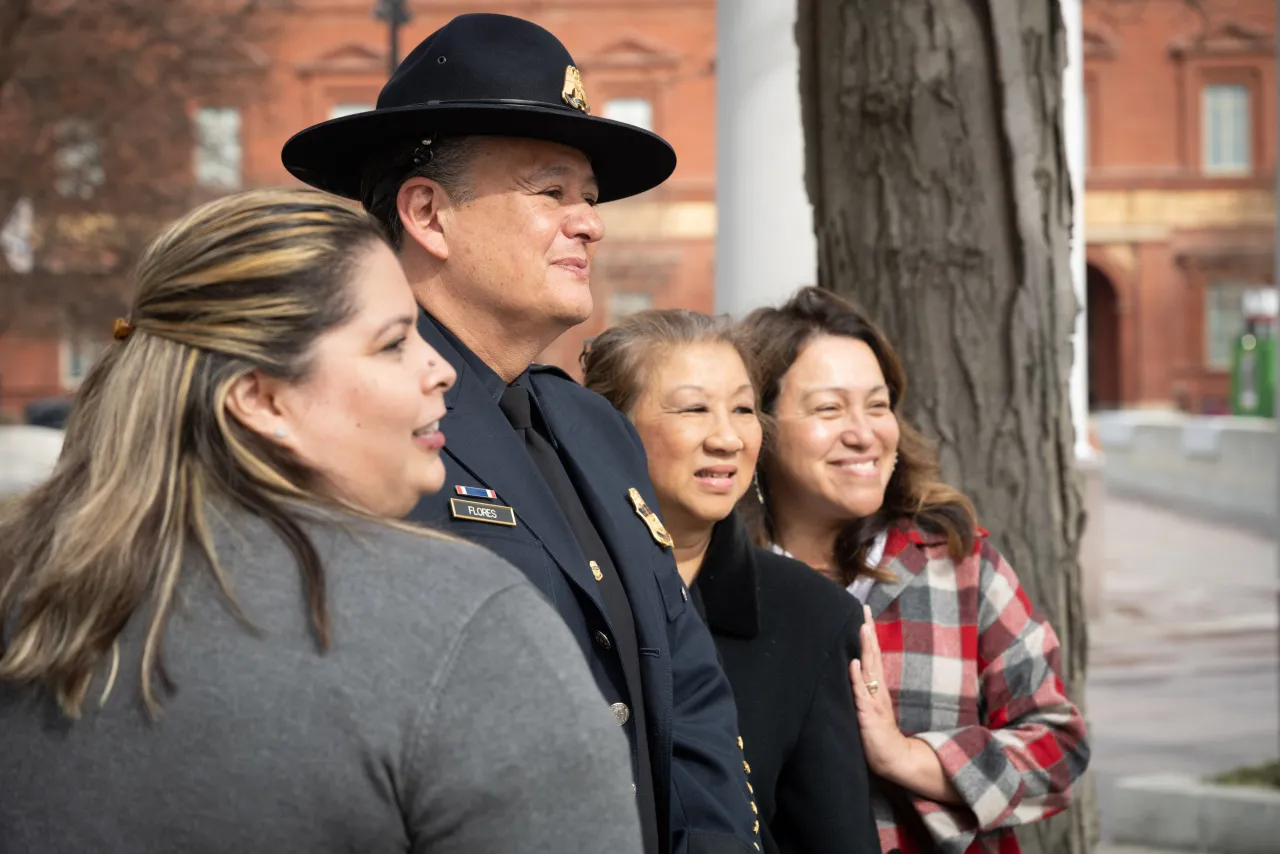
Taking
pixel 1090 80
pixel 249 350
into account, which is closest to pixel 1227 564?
pixel 249 350

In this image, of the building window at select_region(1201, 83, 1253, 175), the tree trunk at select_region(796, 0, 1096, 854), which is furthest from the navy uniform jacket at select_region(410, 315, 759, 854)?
the building window at select_region(1201, 83, 1253, 175)

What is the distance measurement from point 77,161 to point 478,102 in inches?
784

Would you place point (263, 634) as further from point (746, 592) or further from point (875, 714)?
point (875, 714)

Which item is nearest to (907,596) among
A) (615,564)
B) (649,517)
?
(649,517)

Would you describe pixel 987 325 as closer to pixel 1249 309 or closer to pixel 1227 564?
pixel 1227 564

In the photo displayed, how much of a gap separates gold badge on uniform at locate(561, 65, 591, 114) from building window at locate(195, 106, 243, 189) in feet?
Result: 66.0

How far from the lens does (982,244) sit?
377 cm

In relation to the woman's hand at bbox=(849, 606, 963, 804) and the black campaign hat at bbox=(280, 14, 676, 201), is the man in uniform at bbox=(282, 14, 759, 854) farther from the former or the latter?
the woman's hand at bbox=(849, 606, 963, 804)

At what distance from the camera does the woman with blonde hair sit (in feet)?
4.66

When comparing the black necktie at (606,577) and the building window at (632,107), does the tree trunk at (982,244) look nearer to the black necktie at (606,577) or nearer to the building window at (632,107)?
the black necktie at (606,577)

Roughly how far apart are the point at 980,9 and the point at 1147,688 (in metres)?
7.19

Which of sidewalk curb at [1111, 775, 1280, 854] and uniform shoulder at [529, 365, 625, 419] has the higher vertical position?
uniform shoulder at [529, 365, 625, 419]

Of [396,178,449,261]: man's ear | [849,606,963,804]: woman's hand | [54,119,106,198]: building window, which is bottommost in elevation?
[849,606,963,804]: woman's hand

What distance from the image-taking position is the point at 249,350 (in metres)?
1.56
